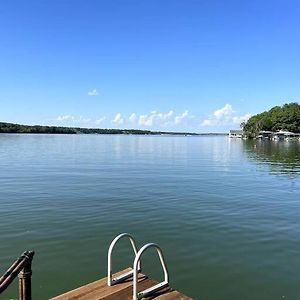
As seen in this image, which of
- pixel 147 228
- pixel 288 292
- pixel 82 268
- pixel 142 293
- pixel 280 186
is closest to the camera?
pixel 142 293

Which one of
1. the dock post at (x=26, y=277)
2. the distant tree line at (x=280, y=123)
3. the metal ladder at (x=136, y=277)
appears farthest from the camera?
the distant tree line at (x=280, y=123)

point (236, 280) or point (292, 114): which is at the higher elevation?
point (292, 114)

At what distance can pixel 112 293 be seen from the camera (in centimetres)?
649

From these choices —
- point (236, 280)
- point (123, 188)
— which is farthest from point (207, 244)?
point (123, 188)

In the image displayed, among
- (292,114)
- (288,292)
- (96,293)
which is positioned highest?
(292,114)

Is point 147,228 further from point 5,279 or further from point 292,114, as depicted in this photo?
point 292,114

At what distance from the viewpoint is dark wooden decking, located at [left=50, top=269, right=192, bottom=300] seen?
6324mm

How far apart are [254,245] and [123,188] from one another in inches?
479

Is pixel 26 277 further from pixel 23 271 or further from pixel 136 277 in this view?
pixel 136 277

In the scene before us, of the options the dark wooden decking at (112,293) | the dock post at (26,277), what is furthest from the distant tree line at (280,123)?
the dock post at (26,277)

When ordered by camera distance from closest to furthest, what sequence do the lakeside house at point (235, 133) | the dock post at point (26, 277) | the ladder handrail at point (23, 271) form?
the ladder handrail at point (23, 271), the dock post at point (26, 277), the lakeside house at point (235, 133)

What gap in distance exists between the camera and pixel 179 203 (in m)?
17.9

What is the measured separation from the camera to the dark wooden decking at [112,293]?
6324mm

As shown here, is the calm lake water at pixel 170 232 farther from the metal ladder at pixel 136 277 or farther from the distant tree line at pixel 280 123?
the distant tree line at pixel 280 123
